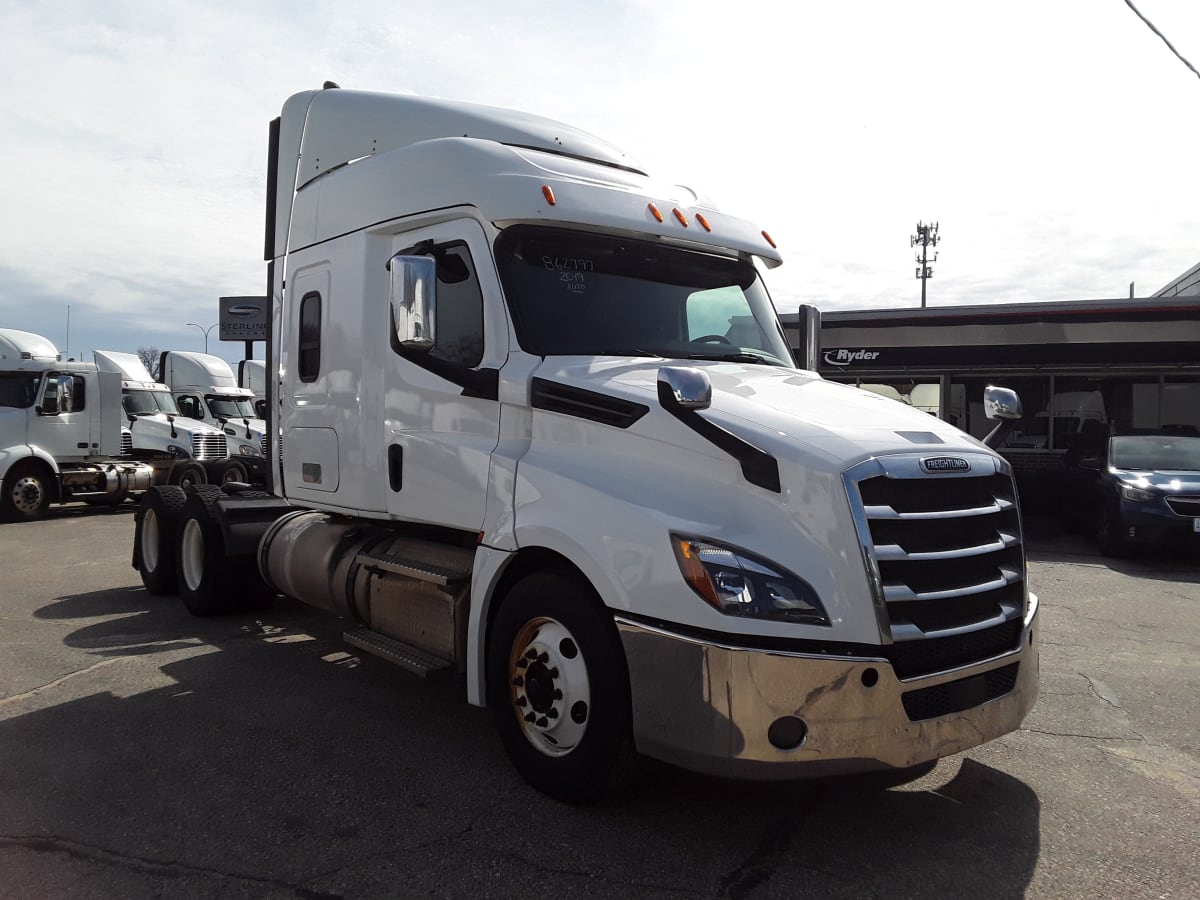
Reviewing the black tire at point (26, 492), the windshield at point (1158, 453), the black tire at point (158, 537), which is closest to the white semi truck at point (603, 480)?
the black tire at point (158, 537)

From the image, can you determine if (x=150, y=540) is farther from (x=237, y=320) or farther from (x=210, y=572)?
(x=237, y=320)

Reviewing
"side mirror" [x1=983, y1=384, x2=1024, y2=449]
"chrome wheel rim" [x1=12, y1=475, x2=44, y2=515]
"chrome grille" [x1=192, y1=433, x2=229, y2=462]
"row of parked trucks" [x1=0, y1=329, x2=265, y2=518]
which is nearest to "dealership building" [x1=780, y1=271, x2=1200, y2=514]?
"row of parked trucks" [x1=0, y1=329, x2=265, y2=518]

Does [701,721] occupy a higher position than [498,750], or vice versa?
[701,721]

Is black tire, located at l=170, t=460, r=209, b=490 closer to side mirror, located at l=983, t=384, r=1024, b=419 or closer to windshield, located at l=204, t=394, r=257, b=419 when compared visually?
windshield, located at l=204, t=394, r=257, b=419

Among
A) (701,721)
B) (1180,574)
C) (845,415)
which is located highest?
(845,415)

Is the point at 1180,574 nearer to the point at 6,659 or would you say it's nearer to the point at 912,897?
the point at 912,897

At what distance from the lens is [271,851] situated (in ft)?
11.6

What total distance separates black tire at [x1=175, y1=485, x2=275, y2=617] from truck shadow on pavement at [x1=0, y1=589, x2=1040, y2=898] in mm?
2072

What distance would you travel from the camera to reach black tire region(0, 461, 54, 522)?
15734 mm

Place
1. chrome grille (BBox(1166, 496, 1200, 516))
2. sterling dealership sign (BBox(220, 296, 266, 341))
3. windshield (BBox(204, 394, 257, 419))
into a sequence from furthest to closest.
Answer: sterling dealership sign (BBox(220, 296, 266, 341)) → windshield (BBox(204, 394, 257, 419)) → chrome grille (BBox(1166, 496, 1200, 516))

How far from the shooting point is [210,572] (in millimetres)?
7422

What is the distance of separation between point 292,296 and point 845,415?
401 centimetres

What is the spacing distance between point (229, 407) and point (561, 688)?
2309 cm

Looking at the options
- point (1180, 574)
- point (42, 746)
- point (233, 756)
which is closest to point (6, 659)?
point (42, 746)
